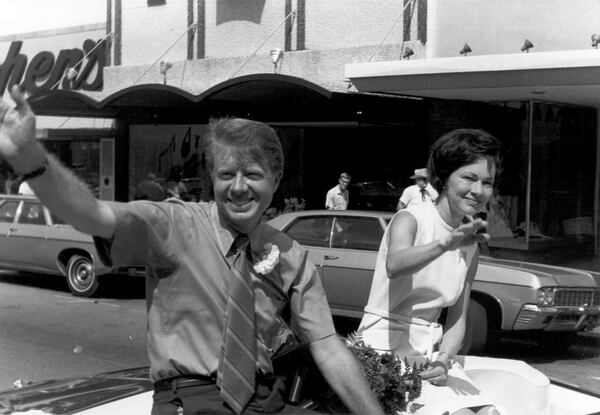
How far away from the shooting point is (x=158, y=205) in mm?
2557

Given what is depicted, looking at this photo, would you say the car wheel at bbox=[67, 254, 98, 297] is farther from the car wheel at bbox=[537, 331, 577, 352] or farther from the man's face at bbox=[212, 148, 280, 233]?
the man's face at bbox=[212, 148, 280, 233]

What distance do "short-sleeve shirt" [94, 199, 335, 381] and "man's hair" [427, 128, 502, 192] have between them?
129cm

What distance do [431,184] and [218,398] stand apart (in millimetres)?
1676

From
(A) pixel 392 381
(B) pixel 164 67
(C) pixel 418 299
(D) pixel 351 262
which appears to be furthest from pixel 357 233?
(B) pixel 164 67

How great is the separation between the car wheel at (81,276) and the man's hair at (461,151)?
408 inches

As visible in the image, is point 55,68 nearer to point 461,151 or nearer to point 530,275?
point 530,275

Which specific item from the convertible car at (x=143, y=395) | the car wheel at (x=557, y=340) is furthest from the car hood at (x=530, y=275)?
the convertible car at (x=143, y=395)

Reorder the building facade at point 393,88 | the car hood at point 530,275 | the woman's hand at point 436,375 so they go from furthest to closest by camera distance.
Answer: the building facade at point 393,88 < the car hood at point 530,275 < the woman's hand at point 436,375

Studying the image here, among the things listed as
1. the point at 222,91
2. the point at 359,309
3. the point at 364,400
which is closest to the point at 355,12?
the point at 222,91

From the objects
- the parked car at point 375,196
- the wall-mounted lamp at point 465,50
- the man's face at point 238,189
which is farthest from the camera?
the parked car at point 375,196

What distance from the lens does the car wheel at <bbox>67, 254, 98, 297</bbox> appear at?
13539mm

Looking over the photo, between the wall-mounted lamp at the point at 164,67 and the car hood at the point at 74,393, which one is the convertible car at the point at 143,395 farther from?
the wall-mounted lamp at the point at 164,67

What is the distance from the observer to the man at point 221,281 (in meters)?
2.53

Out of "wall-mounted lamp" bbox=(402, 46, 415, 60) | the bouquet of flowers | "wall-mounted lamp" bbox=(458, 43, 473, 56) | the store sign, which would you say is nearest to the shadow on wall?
the store sign
